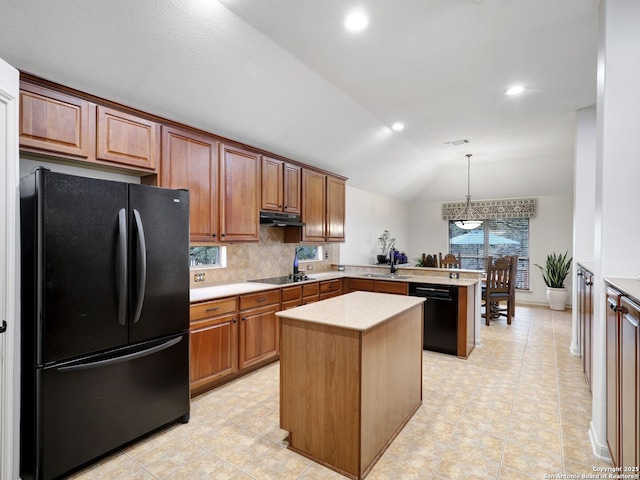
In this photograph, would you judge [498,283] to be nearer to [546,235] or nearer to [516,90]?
[546,235]

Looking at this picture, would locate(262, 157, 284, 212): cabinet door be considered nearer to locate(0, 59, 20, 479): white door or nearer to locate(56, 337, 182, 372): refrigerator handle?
locate(56, 337, 182, 372): refrigerator handle

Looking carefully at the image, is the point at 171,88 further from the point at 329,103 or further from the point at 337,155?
the point at 337,155

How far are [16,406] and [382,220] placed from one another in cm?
638

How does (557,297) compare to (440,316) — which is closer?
(440,316)

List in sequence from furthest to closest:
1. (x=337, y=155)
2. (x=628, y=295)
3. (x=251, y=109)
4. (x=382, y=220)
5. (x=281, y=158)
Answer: (x=382, y=220), (x=337, y=155), (x=281, y=158), (x=251, y=109), (x=628, y=295)

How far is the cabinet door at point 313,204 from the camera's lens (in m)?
4.54

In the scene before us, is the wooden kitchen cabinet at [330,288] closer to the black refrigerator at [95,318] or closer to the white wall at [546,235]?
the black refrigerator at [95,318]

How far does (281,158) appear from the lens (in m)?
4.20

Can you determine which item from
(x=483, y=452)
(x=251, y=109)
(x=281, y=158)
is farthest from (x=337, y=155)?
(x=483, y=452)

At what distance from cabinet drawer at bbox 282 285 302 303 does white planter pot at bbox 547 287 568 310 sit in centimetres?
524

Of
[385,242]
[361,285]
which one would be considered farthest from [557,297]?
[361,285]

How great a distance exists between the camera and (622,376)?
5.36 ft

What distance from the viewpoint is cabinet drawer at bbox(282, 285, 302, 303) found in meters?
3.79

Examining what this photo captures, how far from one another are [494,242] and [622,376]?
6570 millimetres
